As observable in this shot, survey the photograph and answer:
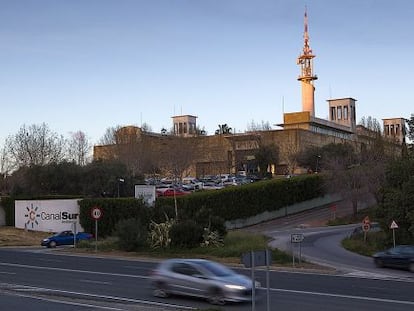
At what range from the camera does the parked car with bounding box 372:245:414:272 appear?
34.4 m

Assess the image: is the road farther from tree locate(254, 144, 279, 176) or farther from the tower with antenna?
the tower with antenna

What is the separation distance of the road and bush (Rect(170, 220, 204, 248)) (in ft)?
19.8

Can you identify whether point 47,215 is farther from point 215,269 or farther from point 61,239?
point 215,269

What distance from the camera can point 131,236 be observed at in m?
43.6

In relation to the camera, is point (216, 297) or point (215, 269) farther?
point (215, 269)

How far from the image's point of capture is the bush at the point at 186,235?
42.3m

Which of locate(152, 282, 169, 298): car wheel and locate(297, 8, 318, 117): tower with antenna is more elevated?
locate(297, 8, 318, 117): tower with antenna

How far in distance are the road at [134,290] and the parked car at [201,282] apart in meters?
0.32

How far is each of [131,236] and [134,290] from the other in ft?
66.3

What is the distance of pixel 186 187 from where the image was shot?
8469 cm

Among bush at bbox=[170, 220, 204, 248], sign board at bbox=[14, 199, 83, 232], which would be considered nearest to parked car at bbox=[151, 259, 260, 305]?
bush at bbox=[170, 220, 204, 248]

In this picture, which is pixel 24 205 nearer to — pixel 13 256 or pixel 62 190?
pixel 62 190

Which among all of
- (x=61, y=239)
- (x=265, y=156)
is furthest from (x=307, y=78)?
(x=61, y=239)

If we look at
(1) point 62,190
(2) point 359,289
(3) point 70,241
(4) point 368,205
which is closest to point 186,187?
(1) point 62,190
